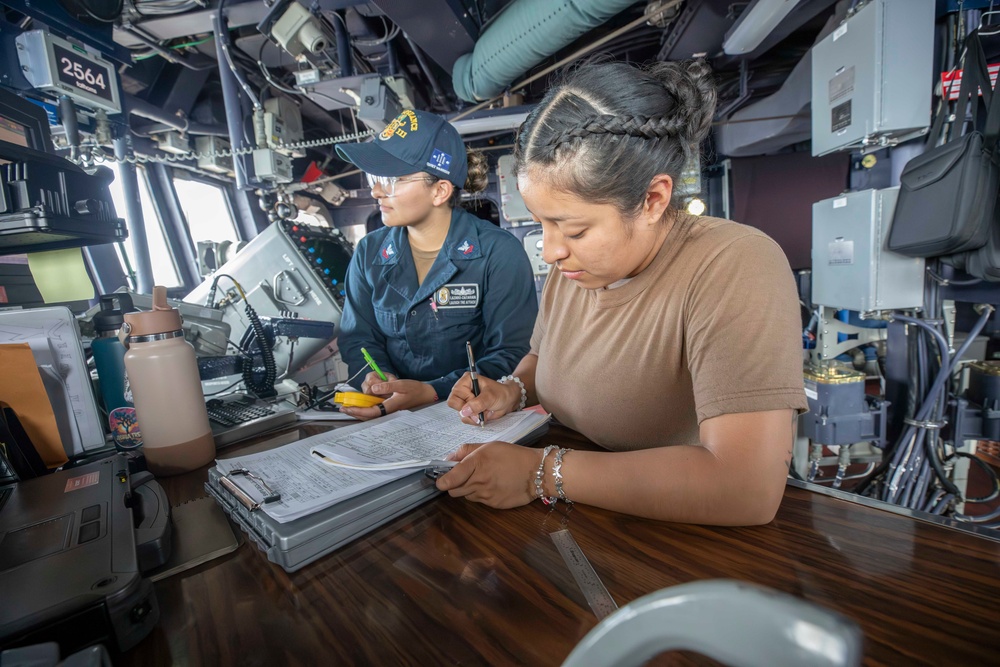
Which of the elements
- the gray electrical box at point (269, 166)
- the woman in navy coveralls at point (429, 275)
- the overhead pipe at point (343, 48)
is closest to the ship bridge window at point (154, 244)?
the gray electrical box at point (269, 166)

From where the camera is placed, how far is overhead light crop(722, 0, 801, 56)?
1.83 m

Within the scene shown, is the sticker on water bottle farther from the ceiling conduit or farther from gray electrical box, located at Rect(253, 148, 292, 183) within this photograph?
the ceiling conduit

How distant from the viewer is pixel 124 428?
3.27ft

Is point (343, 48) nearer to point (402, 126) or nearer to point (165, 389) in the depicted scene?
point (402, 126)

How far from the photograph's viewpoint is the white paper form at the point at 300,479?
615mm

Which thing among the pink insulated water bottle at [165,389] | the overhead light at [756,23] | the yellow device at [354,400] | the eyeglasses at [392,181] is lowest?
the yellow device at [354,400]

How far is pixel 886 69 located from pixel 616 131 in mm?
1682

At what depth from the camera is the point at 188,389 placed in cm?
86

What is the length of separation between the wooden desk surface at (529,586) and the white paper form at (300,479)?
69mm

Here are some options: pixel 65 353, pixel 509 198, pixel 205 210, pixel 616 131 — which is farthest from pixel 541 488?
pixel 205 210

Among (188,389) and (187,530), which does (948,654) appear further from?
(188,389)

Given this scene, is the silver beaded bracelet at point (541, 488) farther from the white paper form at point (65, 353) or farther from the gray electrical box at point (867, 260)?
the gray electrical box at point (867, 260)

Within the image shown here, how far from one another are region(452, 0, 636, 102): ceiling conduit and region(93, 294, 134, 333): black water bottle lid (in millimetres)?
1900

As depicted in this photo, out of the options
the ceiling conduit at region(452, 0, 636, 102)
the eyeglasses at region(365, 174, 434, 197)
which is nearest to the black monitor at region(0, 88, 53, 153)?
the eyeglasses at region(365, 174, 434, 197)
